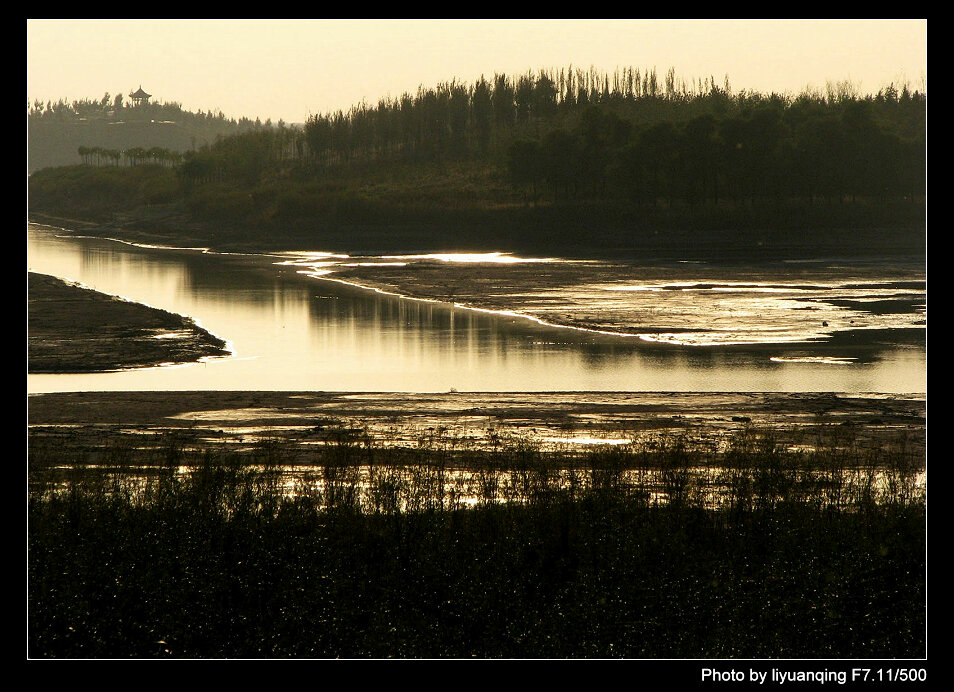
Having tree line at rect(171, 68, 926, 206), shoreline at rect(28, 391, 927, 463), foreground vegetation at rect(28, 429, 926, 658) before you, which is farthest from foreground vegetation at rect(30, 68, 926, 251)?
foreground vegetation at rect(28, 429, 926, 658)

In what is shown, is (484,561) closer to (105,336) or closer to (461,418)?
(461,418)

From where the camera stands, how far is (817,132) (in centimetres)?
9681

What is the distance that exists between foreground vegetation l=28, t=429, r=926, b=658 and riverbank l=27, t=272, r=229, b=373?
A: 1532cm

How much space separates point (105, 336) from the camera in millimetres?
34188

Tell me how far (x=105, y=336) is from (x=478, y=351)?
1156 cm

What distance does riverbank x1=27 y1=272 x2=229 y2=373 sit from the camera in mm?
30062

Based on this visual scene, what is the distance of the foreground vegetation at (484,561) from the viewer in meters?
10.7

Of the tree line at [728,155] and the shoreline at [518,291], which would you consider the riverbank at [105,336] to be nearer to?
the shoreline at [518,291]

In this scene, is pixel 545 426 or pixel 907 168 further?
pixel 907 168

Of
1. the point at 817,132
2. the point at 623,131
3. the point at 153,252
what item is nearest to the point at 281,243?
the point at 153,252

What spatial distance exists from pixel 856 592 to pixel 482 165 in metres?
117

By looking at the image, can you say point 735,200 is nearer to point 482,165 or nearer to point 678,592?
point 482,165

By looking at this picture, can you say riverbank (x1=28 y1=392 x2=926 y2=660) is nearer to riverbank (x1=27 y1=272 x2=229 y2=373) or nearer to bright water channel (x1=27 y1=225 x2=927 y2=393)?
bright water channel (x1=27 y1=225 x2=927 y2=393)

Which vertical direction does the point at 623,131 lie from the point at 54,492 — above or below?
above
